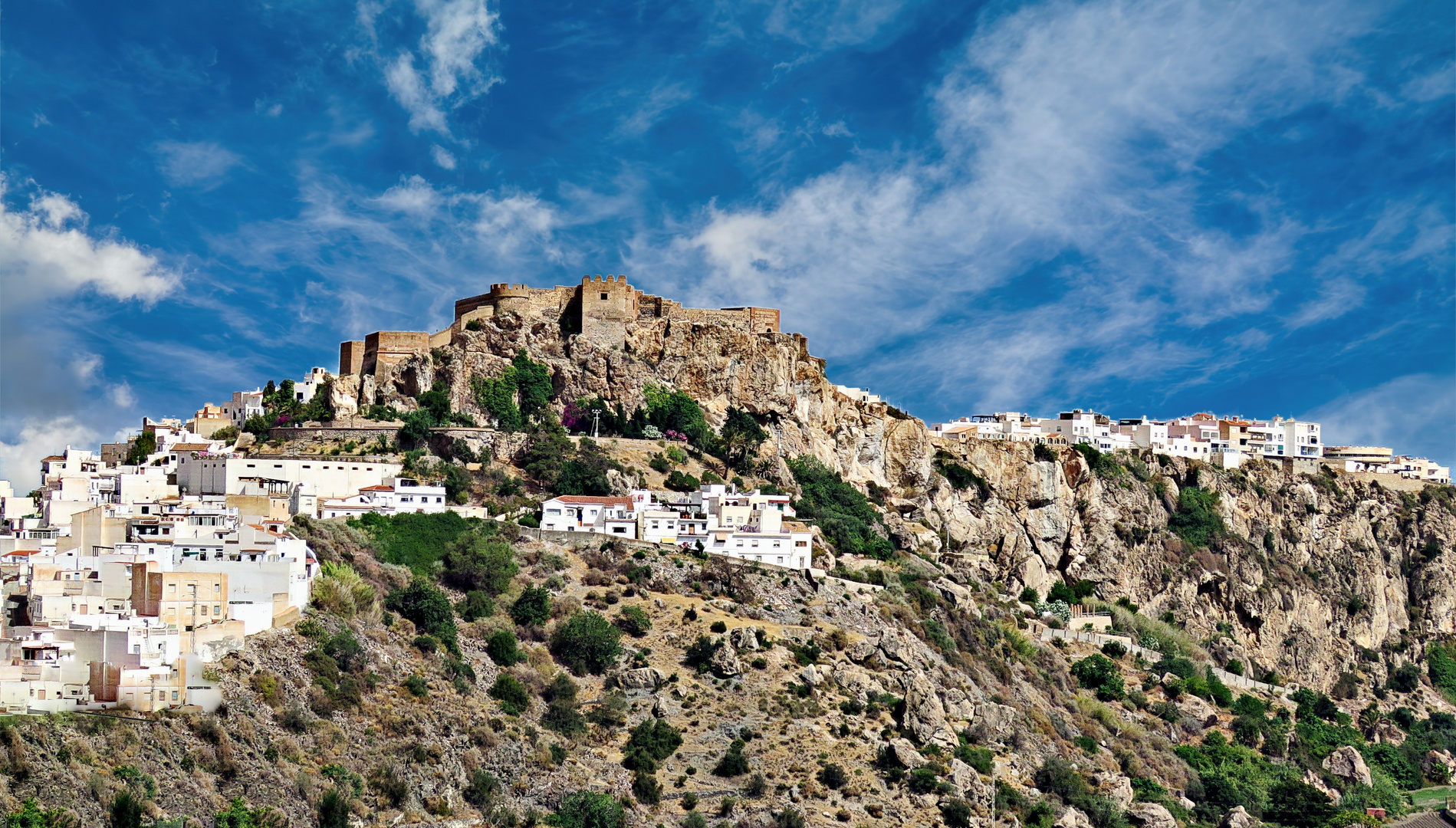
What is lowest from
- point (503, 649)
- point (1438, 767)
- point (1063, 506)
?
point (1438, 767)

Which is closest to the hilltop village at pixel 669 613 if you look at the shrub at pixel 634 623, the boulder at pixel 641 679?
the boulder at pixel 641 679

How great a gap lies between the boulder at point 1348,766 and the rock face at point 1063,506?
43.0 ft

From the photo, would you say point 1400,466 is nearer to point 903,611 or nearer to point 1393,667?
point 1393,667

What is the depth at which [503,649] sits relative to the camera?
47469 millimetres

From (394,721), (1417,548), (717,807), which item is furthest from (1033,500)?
(394,721)

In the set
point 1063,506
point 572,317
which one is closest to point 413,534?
point 572,317

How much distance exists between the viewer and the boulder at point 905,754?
45031mm

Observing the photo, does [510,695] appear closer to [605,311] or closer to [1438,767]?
[605,311]

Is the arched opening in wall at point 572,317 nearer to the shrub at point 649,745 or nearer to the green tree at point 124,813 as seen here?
the shrub at point 649,745

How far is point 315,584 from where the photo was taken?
142ft

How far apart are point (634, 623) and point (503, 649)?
5114 mm

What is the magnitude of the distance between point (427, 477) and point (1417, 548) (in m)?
76.2

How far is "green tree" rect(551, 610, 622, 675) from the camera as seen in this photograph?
48.3 meters

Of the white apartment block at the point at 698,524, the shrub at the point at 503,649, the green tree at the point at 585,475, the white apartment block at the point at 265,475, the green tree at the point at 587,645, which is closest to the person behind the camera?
the shrub at the point at 503,649
